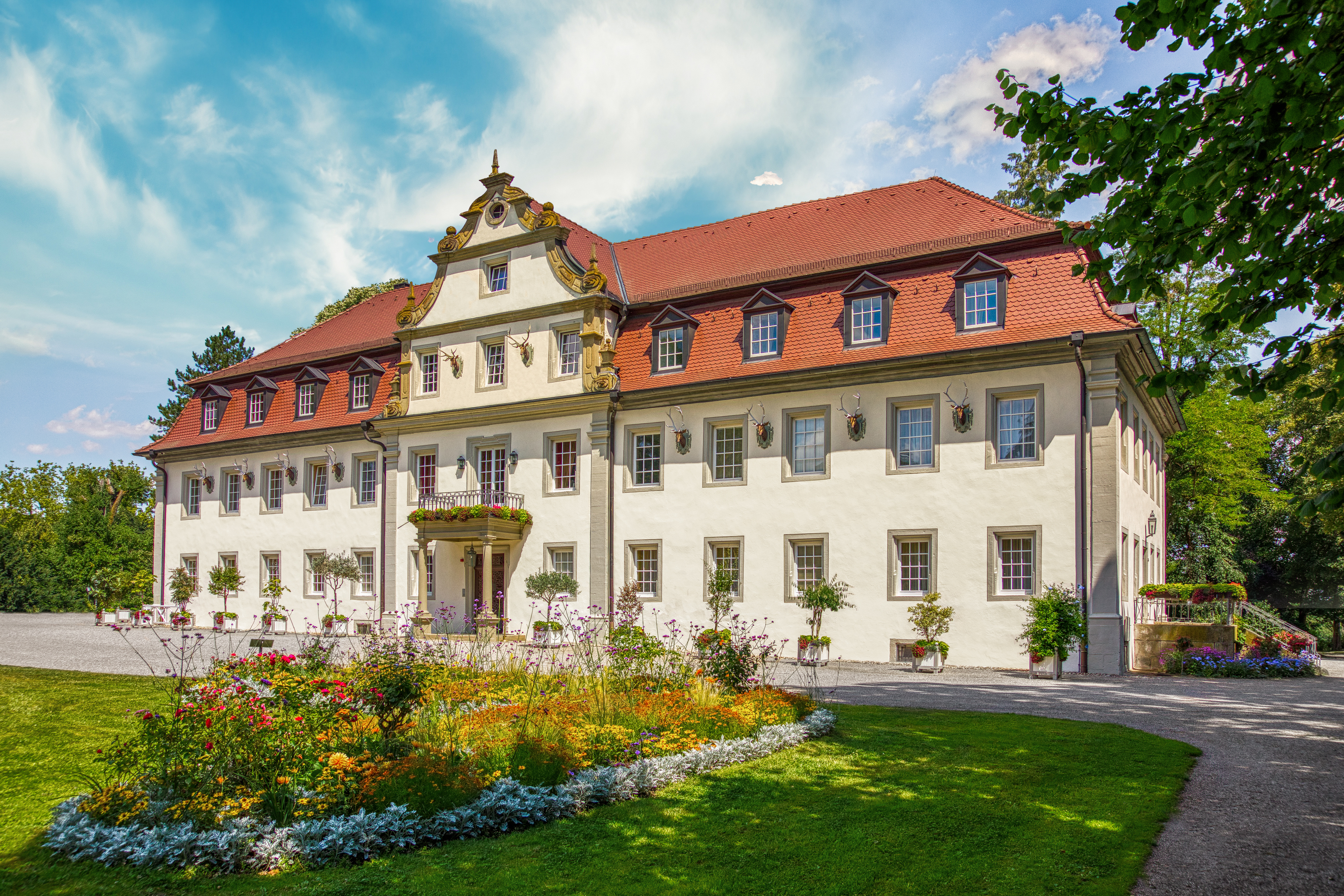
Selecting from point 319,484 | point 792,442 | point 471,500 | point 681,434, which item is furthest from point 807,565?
point 319,484

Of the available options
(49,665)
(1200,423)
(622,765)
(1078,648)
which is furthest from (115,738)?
(1200,423)

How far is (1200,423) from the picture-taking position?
3434 cm

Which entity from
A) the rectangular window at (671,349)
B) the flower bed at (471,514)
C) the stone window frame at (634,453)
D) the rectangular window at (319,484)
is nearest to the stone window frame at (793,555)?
the stone window frame at (634,453)

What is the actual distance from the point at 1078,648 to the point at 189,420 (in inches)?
1275

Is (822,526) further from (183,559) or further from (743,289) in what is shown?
(183,559)

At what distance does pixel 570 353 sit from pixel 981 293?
446 inches

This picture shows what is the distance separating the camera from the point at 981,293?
21984mm

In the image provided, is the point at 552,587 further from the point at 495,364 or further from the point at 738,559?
the point at 495,364

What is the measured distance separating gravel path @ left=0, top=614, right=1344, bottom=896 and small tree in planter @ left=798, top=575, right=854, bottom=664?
1.97 feet

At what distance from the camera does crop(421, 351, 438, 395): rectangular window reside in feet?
98.6

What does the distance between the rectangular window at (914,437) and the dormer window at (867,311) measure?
1.90m

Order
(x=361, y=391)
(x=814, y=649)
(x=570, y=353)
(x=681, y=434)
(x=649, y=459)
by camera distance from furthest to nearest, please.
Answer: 1. (x=361, y=391)
2. (x=570, y=353)
3. (x=649, y=459)
4. (x=681, y=434)
5. (x=814, y=649)

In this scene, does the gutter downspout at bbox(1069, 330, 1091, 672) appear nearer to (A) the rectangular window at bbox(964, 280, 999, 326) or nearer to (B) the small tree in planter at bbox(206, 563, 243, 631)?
(A) the rectangular window at bbox(964, 280, 999, 326)

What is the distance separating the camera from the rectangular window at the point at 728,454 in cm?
2455
